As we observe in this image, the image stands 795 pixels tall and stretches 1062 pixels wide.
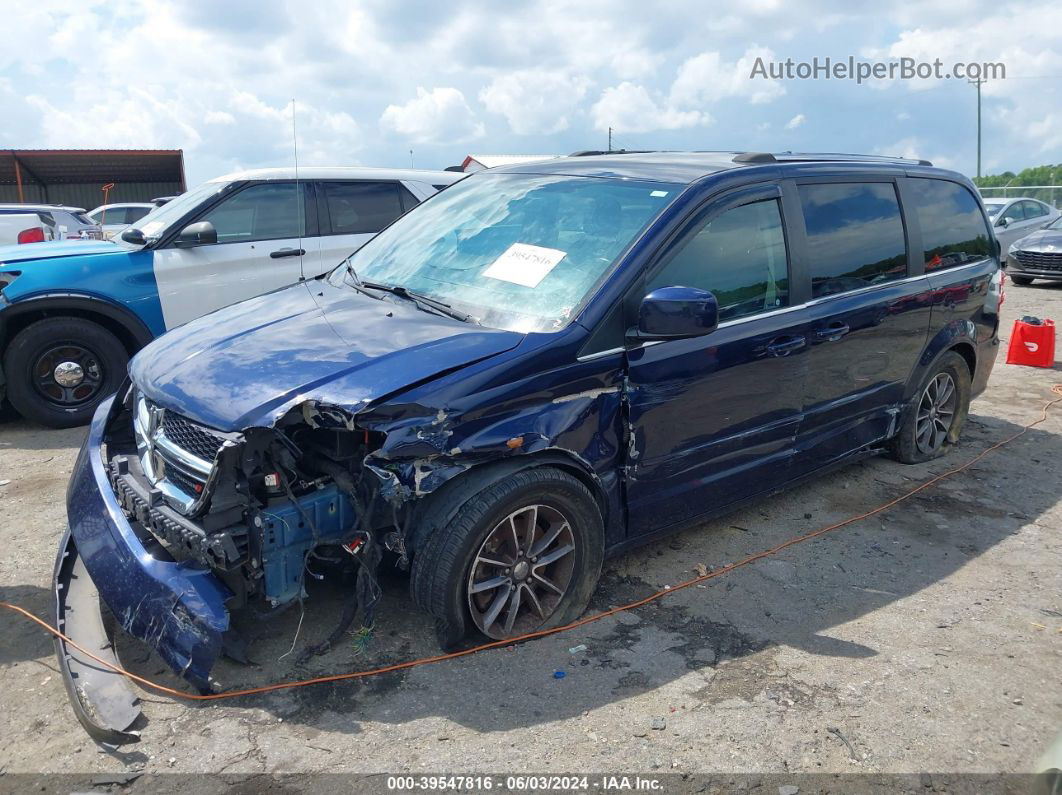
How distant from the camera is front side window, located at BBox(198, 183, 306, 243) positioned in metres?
6.67

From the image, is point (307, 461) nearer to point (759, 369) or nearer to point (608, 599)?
point (608, 599)

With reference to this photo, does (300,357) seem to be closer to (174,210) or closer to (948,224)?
(948,224)

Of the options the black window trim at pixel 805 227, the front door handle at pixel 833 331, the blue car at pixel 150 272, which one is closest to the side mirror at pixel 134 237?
the blue car at pixel 150 272

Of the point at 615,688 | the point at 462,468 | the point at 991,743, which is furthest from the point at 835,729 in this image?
the point at 462,468

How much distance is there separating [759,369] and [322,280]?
2343mm

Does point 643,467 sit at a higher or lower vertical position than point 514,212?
→ lower

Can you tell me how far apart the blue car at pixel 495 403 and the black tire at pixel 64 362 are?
107 inches

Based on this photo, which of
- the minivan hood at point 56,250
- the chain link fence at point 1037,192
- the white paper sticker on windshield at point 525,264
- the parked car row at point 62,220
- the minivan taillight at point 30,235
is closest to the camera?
the white paper sticker on windshield at point 525,264

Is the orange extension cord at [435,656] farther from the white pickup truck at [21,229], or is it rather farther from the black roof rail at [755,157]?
the white pickup truck at [21,229]

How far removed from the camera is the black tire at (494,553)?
302 cm

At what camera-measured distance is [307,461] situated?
3.11 meters

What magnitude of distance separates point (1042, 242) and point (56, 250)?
14934 mm

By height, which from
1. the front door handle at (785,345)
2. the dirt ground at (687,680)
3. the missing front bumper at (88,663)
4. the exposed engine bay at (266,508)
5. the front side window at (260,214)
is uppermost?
the front side window at (260,214)

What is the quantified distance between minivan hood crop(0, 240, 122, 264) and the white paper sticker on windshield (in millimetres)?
3997
